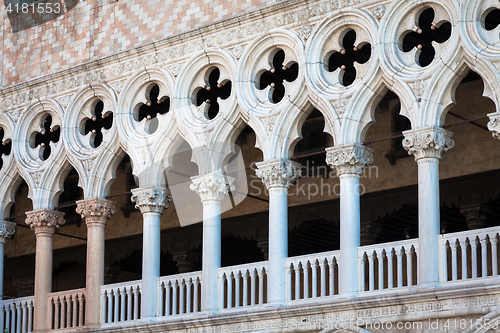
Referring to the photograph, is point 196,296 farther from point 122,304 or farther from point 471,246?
point 471,246

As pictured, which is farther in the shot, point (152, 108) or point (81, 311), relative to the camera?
point (152, 108)

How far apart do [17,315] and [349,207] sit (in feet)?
21.0

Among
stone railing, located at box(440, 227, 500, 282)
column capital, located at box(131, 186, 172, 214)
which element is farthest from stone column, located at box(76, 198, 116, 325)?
stone railing, located at box(440, 227, 500, 282)

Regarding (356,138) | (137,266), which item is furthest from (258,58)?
(137,266)

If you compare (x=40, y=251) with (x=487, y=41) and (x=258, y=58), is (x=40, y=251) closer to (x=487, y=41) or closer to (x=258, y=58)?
(x=258, y=58)

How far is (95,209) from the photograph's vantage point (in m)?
16.1

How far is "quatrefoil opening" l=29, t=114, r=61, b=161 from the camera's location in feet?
56.5

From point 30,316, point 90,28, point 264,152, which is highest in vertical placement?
point 90,28

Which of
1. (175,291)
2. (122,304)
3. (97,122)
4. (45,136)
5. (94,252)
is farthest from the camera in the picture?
(45,136)

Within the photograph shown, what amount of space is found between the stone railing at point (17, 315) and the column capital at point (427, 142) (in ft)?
23.7

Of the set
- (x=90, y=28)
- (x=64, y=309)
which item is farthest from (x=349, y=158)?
(x=64, y=309)

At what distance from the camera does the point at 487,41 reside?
1264 cm

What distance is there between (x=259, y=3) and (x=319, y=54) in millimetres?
1466

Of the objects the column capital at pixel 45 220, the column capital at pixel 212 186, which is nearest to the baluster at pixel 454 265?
the column capital at pixel 212 186
